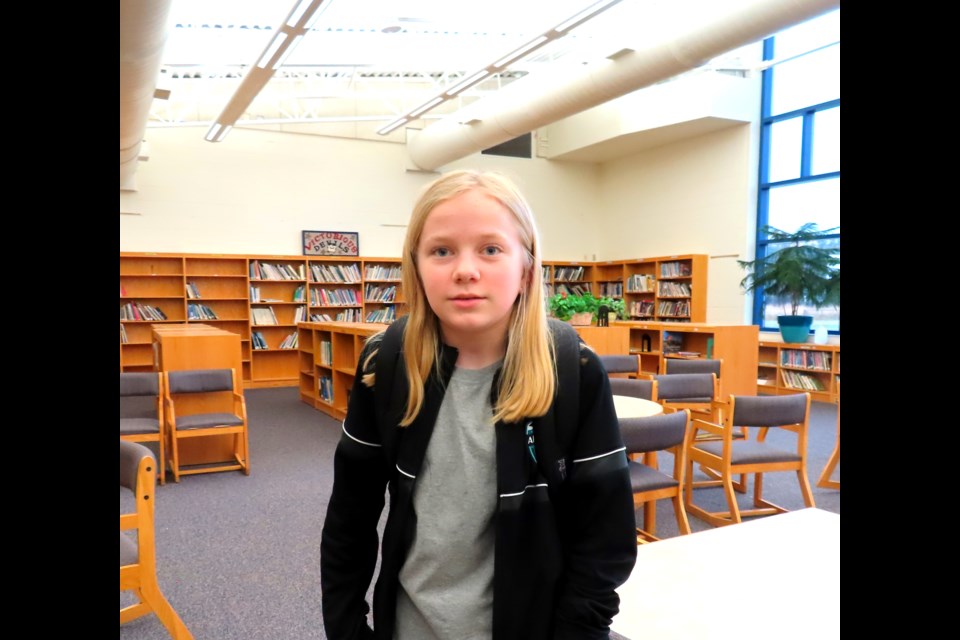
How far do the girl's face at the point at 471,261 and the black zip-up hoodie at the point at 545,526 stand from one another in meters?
0.13

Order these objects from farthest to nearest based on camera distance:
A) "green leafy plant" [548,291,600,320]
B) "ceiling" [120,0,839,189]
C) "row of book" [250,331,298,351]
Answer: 1. "row of book" [250,331,298,351]
2. "green leafy plant" [548,291,600,320]
3. "ceiling" [120,0,839,189]

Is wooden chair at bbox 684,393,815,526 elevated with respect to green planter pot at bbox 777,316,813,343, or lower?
lower

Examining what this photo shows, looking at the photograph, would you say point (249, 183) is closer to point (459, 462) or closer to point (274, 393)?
point (274, 393)

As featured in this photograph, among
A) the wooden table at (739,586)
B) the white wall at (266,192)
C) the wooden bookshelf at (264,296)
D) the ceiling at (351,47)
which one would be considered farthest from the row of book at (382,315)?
the wooden table at (739,586)

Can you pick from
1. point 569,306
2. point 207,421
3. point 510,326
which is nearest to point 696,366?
point 569,306

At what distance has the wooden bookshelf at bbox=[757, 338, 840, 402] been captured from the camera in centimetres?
758

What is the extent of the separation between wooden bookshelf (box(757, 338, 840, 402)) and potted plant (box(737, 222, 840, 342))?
200 mm

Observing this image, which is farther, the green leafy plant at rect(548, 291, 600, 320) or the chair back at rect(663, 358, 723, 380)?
the green leafy plant at rect(548, 291, 600, 320)

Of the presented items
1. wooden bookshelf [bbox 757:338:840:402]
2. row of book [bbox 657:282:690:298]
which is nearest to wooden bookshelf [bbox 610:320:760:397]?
wooden bookshelf [bbox 757:338:840:402]

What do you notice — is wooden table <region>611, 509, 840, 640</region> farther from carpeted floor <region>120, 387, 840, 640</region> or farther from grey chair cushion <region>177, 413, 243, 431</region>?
grey chair cushion <region>177, 413, 243, 431</region>

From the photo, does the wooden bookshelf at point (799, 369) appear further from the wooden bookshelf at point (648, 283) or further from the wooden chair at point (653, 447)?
the wooden chair at point (653, 447)

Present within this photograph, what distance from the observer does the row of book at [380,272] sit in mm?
9625

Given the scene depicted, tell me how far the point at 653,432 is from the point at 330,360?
4.79 m
